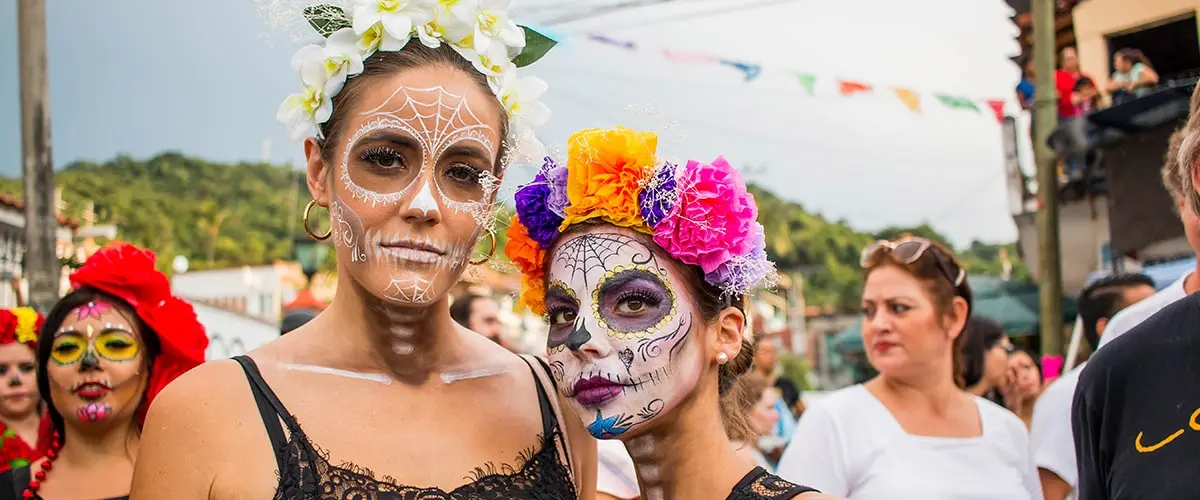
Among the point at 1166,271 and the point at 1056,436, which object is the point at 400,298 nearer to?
the point at 1056,436

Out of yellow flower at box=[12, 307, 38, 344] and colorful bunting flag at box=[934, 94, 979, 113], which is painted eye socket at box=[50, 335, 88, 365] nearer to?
yellow flower at box=[12, 307, 38, 344]

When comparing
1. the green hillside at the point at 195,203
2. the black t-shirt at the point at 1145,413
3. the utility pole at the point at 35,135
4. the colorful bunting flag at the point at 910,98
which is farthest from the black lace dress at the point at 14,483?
the colorful bunting flag at the point at 910,98

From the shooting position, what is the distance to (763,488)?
2.35 metres

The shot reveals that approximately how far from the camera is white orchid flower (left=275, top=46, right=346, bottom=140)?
2584 millimetres

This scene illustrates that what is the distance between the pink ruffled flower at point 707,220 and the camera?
7.95 ft

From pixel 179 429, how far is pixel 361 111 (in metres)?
0.80

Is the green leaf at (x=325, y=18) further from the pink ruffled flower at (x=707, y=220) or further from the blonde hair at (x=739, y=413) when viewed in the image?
the blonde hair at (x=739, y=413)

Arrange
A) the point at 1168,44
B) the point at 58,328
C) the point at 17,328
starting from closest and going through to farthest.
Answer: the point at 58,328
the point at 17,328
the point at 1168,44

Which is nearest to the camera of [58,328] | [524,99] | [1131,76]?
[524,99]

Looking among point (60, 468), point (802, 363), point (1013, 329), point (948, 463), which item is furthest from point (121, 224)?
point (802, 363)

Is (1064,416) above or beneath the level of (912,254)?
beneath

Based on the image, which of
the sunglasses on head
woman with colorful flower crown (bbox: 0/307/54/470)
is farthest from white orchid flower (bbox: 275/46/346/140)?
woman with colorful flower crown (bbox: 0/307/54/470)

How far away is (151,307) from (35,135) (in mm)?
4229

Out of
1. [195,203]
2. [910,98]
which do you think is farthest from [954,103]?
[195,203]
